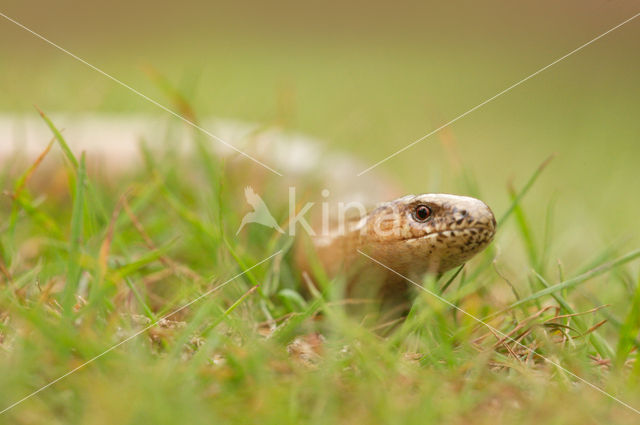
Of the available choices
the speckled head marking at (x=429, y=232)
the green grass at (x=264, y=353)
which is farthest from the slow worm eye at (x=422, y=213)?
the green grass at (x=264, y=353)

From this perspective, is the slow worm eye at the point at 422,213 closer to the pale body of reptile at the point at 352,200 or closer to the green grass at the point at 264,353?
the pale body of reptile at the point at 352,200

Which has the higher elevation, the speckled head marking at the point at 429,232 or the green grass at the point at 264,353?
the speckled head marking at the point at 429,232

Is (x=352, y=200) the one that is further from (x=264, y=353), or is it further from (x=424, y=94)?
(x=424, y=94)

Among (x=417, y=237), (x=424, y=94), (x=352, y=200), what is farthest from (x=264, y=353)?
(x=424, y=94)

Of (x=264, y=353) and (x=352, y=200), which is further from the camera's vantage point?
(x=352, y=200)

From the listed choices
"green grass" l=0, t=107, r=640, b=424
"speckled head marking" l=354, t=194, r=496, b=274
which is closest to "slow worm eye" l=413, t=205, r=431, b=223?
"speckled head marking" l=354, t=194, r=496, b=274

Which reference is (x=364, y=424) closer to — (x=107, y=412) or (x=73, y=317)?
(x=107, y=412)

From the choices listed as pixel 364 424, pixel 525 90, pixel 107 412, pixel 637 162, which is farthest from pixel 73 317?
pixel 525 90

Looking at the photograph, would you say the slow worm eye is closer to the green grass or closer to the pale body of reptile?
the pale body of reptile
